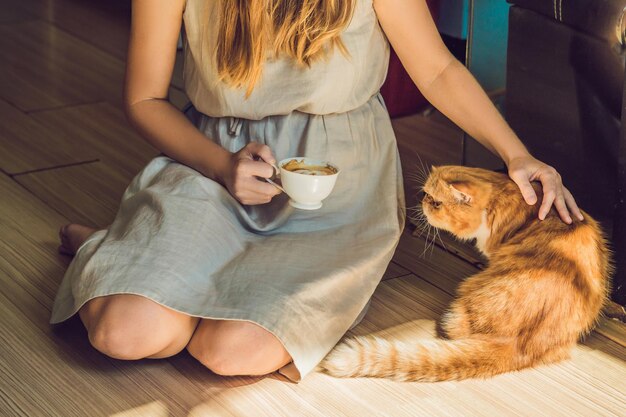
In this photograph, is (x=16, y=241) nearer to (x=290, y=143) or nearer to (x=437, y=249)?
(x=290, y=143)

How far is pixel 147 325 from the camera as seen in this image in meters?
1.61

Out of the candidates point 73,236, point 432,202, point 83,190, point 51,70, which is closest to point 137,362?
point 73,236

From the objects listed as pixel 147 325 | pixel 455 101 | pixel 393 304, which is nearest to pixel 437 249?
pixel 393 304

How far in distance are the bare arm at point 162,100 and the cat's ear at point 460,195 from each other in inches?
14.6

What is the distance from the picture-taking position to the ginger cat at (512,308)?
5.43ft

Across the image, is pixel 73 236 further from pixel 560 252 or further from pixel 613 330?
pixel 613 330

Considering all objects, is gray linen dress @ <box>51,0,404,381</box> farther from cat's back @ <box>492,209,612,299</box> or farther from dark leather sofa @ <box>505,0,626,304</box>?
dark leather sofa @ <box>505,0,626,304</box>

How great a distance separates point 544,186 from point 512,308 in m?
0.22

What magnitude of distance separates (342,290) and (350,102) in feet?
1.23

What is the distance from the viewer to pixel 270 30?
1768 millimetres

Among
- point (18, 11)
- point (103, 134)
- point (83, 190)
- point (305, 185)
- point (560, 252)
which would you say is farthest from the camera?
point (18, 11)

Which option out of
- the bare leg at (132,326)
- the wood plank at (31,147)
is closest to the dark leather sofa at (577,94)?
the bare leg at (132,326)

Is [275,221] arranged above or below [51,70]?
above

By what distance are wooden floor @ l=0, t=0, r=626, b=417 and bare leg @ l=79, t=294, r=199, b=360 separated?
0.20ft
